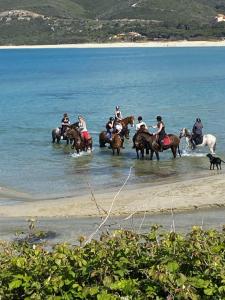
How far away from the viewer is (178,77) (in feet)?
306

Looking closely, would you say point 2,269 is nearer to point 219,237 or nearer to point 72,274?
point 72,274

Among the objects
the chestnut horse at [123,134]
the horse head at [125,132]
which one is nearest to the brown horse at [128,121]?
the chestnut horse at [123,134]

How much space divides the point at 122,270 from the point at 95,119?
38804 millimetres

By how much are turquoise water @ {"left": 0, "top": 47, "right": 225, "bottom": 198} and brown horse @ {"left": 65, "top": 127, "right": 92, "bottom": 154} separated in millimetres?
486

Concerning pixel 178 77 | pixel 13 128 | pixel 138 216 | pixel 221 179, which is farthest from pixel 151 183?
pixel 178 77

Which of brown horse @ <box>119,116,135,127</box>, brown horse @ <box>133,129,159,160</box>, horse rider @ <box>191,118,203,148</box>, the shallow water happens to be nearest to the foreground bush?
the shallow water

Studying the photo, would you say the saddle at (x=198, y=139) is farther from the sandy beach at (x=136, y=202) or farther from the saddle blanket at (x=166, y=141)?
the sandy beach at (x=136, y=202)

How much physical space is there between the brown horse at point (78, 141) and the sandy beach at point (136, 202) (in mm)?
8282

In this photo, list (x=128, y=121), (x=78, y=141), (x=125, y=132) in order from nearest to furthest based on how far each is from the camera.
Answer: (x=78, y=141), (x=125, y=132), (x=128, y=121)

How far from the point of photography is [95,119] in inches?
1796

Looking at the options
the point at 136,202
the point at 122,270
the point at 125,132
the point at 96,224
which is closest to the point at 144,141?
the point at 125,132

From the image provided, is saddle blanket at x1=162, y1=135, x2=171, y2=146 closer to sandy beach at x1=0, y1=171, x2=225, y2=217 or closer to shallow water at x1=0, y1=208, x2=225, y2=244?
sandy beach at x1=0, y1=171, x2=225, y2=217

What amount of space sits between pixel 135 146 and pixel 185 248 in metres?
20.4

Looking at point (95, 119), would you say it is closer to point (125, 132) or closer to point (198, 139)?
point (125, 132)
